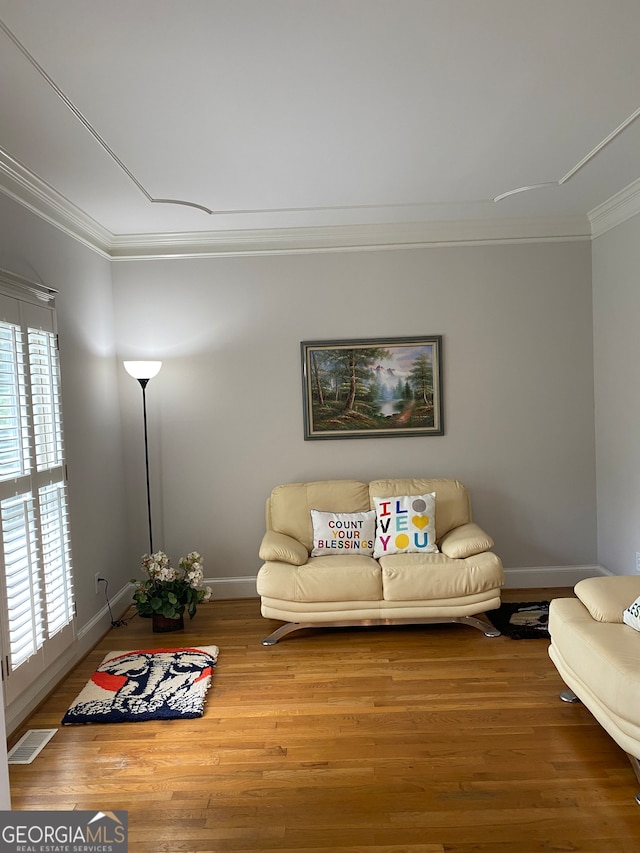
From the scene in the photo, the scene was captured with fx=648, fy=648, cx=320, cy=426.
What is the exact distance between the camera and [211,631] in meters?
4.37

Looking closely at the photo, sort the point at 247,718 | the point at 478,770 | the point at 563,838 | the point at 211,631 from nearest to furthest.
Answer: the point at 563,838 → the point at 478,770 → the point at 247,718 → the point at 211,631

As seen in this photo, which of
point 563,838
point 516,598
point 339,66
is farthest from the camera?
point 516,598

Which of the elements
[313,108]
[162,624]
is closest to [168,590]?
[162,624]

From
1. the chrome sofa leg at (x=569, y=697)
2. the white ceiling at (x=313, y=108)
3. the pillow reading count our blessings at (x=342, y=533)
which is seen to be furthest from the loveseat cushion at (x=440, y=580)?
the white ceiling at (x=313, y=108)

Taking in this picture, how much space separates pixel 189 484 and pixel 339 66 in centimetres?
330

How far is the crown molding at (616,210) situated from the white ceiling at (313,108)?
76 millimetres

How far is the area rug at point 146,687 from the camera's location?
10.6 feet

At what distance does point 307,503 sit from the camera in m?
4.67

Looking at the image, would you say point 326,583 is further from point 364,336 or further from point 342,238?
point 342,238

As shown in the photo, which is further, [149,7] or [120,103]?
[120,103]

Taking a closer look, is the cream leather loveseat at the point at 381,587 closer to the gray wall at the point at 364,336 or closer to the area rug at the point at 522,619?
the area rug at the point at 522,619

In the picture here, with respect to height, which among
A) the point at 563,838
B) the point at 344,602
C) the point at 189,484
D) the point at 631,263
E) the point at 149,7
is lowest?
the point at 563,838

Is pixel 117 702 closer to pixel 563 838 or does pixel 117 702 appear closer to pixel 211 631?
pixel 211 631

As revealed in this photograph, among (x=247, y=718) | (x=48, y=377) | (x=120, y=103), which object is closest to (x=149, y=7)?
(x=120, y=103)
